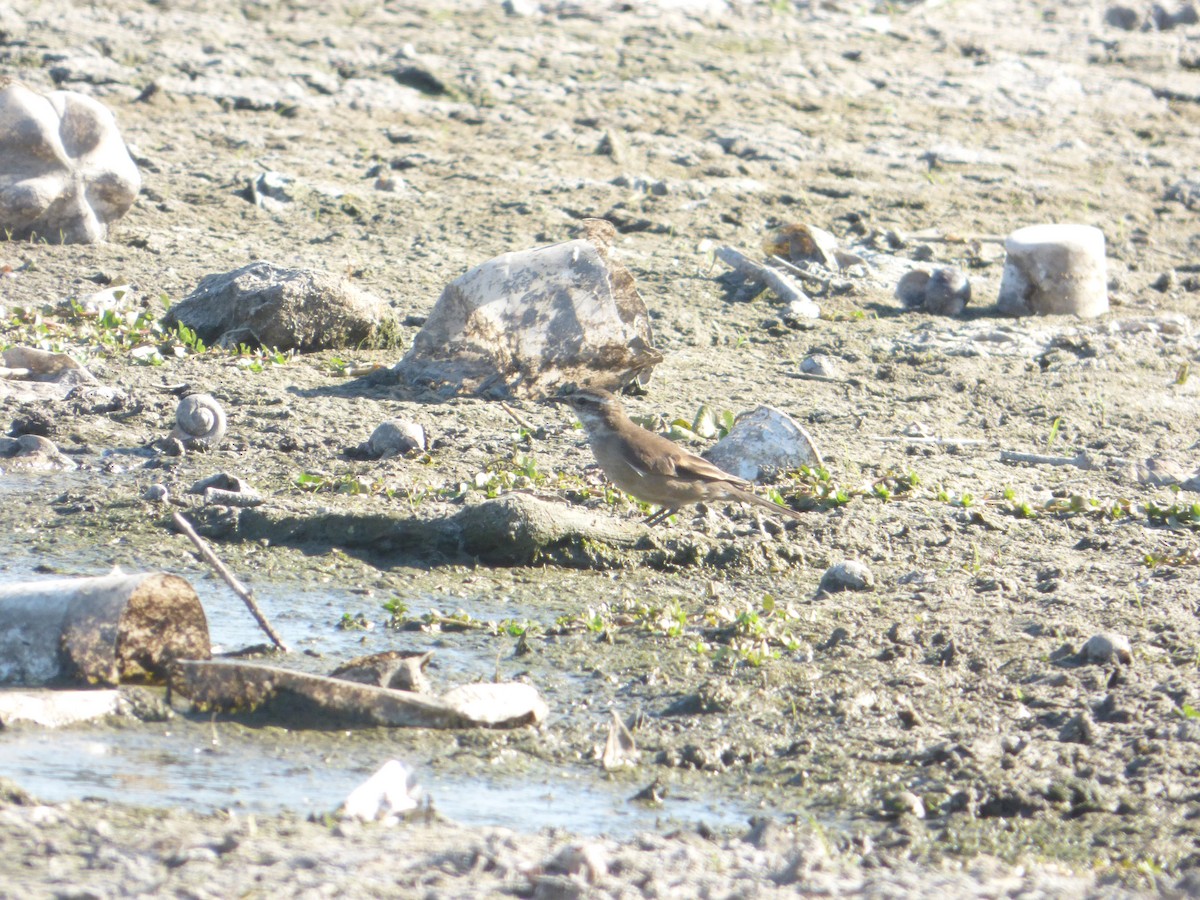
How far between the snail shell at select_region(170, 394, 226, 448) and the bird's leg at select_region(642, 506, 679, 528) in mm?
1821

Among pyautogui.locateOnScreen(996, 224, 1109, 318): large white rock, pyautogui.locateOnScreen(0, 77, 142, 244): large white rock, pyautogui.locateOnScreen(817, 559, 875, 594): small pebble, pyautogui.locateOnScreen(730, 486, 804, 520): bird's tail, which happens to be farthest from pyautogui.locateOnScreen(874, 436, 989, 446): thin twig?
pyautogui.locateOnScreen(0, 77, 142, 244): large white rock

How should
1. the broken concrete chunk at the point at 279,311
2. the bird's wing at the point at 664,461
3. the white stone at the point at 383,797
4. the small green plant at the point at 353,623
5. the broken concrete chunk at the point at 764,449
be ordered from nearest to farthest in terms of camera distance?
the white stone at the point at 383,797 < the small green plant at the point at 353,623 < the bird's wing at the point at 664,461 < the broken concrete chunk at the point at 764,449 < the broken concrete chunk at the point at 279,311

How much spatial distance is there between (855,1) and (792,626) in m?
12.9

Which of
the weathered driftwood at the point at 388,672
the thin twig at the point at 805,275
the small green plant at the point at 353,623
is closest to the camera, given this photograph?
the weathered driftwood at the point at 388,672

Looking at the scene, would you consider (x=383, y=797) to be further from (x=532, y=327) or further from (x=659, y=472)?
(x=532, y=327)

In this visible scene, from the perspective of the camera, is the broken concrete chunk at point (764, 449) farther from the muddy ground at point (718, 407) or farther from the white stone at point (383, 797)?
the white stone at point (383, 797)

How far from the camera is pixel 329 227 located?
962cm

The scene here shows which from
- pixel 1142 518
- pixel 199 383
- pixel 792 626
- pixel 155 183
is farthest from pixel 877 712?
pixel 155 183

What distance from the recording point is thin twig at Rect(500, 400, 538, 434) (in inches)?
272

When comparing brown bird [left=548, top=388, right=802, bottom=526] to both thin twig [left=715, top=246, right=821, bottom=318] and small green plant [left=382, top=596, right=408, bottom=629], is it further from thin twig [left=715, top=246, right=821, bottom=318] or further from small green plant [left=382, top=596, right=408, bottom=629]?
thin twig [left=715, top=246, right=821, bottom=318]

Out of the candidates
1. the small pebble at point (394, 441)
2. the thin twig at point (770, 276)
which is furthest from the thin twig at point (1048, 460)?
the small pebble at point (394, 441)

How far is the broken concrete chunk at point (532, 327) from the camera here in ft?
23.5

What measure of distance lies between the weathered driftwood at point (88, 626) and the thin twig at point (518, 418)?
103 inches

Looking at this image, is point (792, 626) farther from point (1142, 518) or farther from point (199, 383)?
point (199, 383)
